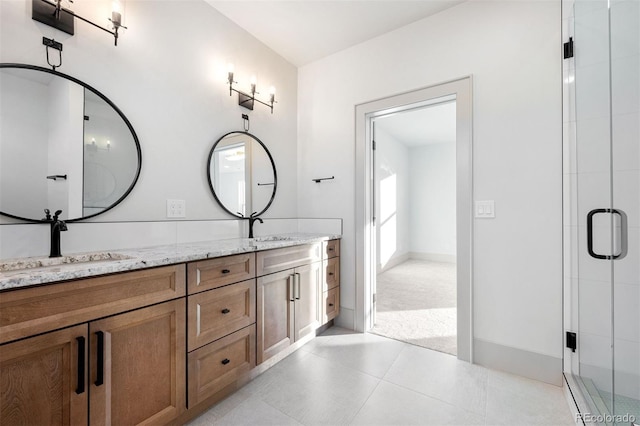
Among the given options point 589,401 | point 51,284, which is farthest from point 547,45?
point 51,284

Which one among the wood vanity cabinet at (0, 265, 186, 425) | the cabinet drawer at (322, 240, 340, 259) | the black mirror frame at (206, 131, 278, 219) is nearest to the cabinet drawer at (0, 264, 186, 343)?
the wood vanity cabinet at (0, 265, 186, 425)

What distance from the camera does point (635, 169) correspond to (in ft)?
4.00

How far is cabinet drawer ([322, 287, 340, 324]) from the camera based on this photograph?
2480 mm

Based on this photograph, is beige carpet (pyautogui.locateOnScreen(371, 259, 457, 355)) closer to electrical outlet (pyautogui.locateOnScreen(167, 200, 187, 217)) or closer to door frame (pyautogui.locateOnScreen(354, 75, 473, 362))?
door frame (pyautogui.locateOnScreen(354, 75, 473, 362))

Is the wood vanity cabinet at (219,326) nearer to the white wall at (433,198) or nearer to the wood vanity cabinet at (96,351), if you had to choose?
the wood vanity cabinet at (96,351)

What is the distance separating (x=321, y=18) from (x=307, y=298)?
2354 millimetres

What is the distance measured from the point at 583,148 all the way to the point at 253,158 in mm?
2340

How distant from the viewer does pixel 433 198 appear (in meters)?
6.07

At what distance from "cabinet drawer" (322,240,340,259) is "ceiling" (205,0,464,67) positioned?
1.92 m

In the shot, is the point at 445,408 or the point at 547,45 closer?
the point at 445,408

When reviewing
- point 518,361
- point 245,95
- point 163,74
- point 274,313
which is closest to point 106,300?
point 274,313

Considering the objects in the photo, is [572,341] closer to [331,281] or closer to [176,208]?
[331,281]

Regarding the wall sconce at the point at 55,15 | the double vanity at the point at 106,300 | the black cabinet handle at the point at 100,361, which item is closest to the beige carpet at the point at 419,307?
the double vanity at the point at 106,300

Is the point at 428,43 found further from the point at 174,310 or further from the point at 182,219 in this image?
the point at 174,310
